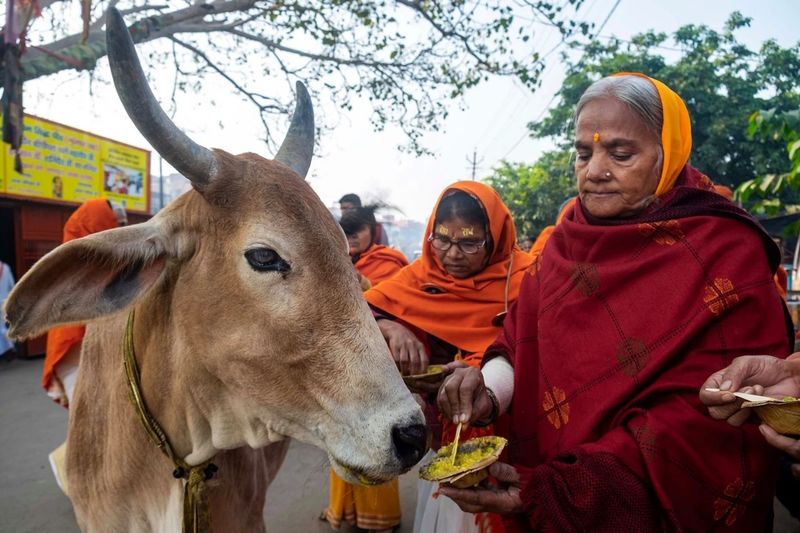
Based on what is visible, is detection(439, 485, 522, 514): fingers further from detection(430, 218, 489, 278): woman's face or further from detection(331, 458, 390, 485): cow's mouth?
detection(430, 218, 489, 278): woman's face

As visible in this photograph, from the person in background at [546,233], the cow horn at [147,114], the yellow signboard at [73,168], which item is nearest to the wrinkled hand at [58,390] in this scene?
the cow horn at [147,114]

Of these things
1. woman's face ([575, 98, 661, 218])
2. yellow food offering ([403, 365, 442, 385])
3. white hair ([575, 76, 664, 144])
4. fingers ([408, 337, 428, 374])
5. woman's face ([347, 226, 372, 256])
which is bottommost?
fingers ([408, 337, 428, 374])

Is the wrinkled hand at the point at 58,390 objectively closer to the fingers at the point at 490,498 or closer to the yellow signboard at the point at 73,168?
the fingers at the point at 490,498

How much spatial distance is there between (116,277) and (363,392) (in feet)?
2.98

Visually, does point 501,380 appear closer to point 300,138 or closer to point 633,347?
point 633,347

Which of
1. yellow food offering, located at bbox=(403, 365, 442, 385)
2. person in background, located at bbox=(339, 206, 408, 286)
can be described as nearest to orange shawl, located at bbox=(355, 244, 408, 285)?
person in background, located at bbox=(339, 206, 408, 286)

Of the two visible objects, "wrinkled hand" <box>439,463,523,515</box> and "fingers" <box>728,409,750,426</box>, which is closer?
"fingers" <box>728,409,750,426</box>

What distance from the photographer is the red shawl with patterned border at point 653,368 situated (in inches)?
58.0

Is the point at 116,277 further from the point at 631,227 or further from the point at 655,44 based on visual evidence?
the point at 655,44

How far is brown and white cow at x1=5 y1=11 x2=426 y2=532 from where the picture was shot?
1.52m

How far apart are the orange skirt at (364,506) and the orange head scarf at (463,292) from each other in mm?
1643

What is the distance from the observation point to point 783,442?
1.30m

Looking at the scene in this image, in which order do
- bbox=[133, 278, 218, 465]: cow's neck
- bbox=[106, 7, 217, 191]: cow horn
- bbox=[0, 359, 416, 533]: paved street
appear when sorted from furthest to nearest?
bbox=[0, 359, 416, 533]: paved street < bbox=[133, 278, 218, 465]: cow's neck < bbox=[106, 7, 217, 191]: cow horn

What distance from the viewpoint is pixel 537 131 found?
18.1m
